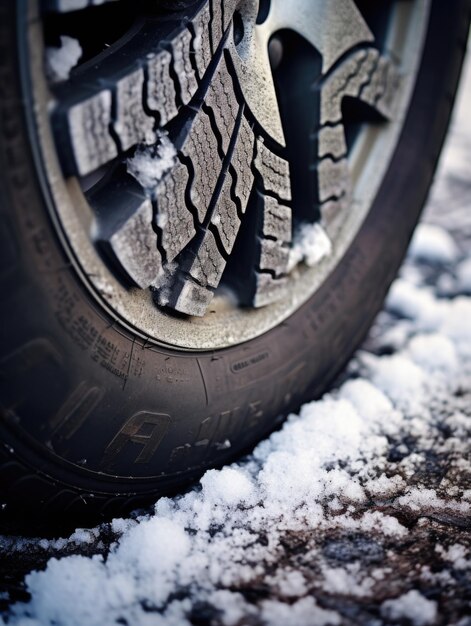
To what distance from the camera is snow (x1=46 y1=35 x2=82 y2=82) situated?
612 millimetres

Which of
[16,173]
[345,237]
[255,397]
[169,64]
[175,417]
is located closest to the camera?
[16,173]

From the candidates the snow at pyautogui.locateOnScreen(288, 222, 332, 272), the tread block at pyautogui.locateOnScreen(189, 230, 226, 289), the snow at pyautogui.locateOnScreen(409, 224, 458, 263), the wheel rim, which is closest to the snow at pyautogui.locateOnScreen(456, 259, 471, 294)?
the snow at pyautogui.locateOnScreen(409, 224, 458, 263)

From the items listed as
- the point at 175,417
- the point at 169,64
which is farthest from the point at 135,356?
the point at 169,64

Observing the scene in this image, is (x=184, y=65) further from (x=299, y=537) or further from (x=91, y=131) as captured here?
(x=299, y=537)

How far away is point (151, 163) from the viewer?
2.36 feet

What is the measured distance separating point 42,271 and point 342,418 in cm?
57

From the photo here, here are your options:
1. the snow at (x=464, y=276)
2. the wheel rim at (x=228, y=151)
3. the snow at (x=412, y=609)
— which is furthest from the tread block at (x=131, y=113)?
the snow at (x=464, y=276)

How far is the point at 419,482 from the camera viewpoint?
88 centimetres

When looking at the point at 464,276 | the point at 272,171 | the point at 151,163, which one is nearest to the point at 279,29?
the point at 272,171

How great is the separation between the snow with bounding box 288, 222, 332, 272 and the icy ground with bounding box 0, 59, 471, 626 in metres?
0.25

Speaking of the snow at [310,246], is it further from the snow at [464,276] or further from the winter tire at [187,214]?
the snow at [464,276]

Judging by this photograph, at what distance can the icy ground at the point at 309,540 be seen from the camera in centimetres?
66

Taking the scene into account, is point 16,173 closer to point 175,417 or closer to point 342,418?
point 175,417

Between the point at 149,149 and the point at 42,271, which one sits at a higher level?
the point at 149,149
